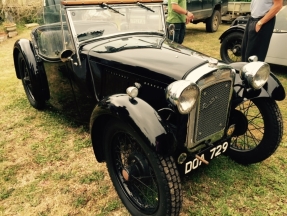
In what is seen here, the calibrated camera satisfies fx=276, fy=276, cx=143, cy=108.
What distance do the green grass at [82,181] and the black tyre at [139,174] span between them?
0.15 meters

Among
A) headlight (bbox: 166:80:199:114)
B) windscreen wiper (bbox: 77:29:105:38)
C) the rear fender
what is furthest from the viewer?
the rear fender

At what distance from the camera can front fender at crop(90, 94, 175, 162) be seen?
1.71 m

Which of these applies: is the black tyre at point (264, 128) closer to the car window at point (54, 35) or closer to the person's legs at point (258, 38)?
the person's legs at point (258, 38)

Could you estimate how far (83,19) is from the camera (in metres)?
2.70

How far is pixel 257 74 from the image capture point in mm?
2152

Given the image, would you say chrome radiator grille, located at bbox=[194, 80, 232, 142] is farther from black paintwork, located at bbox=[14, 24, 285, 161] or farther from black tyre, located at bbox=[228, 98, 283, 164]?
black tyre, located at bbox=[228, 98, 283, 164]

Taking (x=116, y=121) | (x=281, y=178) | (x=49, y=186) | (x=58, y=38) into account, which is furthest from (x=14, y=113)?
(x=281, y=178)

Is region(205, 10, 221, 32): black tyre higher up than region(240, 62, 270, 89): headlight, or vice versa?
region(240, 62, 270, 89): headlight

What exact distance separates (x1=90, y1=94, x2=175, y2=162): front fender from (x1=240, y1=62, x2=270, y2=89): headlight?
86 centimetres

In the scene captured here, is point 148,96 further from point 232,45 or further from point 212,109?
point 232,45

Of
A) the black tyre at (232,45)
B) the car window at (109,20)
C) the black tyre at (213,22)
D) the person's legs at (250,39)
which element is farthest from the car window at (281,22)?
the black tyre at (213,22)

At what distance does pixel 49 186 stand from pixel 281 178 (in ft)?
6.81

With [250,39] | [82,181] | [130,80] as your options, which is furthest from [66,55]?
[250,39]

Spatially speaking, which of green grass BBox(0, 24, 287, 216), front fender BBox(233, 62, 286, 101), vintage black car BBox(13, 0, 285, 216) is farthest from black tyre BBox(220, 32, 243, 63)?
front fender BBox(233, 62, 286, 101)
